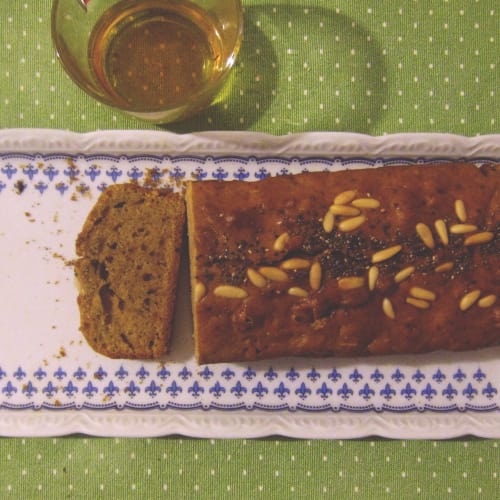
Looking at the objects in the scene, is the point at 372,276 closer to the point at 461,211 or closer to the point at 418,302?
the point at 418,302

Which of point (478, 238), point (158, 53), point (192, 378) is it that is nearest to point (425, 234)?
point (478, 238)

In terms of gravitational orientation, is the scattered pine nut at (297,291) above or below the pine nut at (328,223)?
below

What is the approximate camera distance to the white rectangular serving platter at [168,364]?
1.72 meters

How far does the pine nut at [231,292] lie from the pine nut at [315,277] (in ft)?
0.68

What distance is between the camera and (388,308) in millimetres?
1540

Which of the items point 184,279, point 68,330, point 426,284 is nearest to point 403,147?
point 426,284

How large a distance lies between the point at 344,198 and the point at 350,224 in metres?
0.09

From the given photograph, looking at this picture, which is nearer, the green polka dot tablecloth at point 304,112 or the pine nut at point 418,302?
the pine nut at point 418,302

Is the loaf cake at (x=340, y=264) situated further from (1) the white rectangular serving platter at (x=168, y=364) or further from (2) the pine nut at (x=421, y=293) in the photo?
(1) the white rectangular serving platter at (x=168, y=364)

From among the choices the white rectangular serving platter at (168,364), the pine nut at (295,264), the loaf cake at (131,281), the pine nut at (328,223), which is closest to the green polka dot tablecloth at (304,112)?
the white rectangular serving platter at (168,364)

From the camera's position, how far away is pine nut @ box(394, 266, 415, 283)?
1.53 metres

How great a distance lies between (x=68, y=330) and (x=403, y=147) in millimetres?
1371

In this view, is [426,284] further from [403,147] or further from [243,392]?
[243,392]

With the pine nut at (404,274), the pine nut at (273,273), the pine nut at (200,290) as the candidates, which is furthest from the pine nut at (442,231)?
the pine nut at (200,290)
